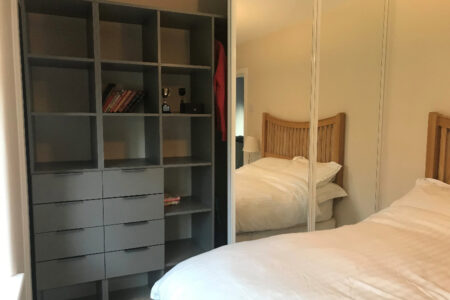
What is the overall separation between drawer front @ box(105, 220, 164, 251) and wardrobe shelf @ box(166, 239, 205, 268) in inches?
7.8

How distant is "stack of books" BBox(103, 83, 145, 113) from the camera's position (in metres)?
2.28

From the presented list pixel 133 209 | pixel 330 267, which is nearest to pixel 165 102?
pixel 133 209

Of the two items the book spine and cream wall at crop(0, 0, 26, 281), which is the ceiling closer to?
the book spine

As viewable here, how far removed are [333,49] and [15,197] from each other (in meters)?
2.35

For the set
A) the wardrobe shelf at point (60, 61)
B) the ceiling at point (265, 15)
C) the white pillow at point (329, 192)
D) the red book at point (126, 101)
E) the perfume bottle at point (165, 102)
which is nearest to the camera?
the wardrobe shelf at point (60, 61)

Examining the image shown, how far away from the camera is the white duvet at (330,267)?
1.31m

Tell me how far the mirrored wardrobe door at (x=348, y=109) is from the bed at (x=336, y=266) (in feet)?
2.73

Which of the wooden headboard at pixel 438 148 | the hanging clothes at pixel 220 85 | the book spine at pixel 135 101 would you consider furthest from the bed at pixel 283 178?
the book spine at pixel 135 101

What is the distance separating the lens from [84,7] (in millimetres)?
2129

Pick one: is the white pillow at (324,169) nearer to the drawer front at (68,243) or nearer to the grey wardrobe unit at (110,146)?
the grey wardrobe unit at (110,146)

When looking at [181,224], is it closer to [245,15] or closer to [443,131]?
[245,15]

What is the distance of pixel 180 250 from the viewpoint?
8.43ft

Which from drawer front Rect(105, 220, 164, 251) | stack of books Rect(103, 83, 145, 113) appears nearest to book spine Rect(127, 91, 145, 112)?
stack of books Rect(103, 83, 145, 113)

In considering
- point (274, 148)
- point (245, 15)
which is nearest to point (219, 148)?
point (274, 148)
